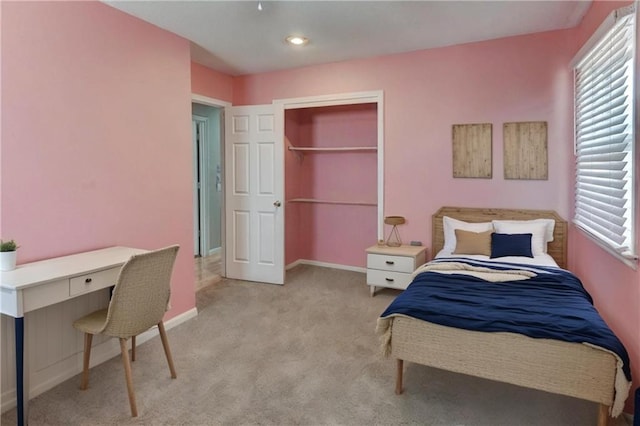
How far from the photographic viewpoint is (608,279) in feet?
8.39

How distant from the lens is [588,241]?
3.05m

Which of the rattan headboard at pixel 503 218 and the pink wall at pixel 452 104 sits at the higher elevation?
the pink wall at pixel 452 104

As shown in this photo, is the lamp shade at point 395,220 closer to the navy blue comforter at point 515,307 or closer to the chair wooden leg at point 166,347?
the navy blue comforter at point 515,307

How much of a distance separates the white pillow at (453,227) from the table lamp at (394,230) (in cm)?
45

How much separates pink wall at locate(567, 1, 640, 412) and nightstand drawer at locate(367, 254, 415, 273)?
4.56 ft

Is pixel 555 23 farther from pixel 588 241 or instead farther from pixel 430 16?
pixel 588 241

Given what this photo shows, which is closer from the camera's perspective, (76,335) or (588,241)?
(76,335)

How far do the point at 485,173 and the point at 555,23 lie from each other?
4.46 feet

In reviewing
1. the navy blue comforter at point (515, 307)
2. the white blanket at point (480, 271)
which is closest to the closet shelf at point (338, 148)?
the white blanket at point (480, 271)

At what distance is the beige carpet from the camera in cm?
215

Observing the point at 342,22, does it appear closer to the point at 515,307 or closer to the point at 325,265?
the point at 515,307

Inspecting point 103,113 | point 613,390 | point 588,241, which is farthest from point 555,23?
point 103,113

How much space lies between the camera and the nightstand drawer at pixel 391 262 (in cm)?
394

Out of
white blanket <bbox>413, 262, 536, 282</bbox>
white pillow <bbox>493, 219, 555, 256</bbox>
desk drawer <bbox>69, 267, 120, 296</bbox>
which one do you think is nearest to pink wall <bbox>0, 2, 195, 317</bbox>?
desk drawer <bbox>69, 267, 120, 296</bbox>
